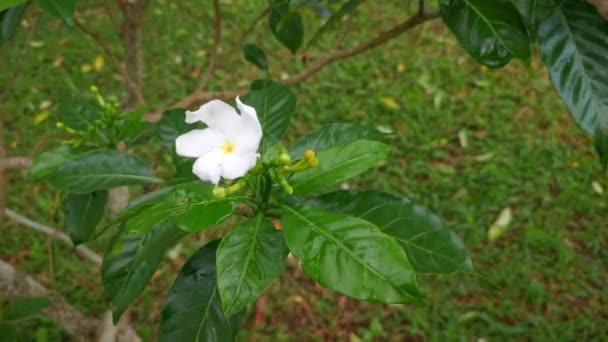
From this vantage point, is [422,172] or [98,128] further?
[422,172]

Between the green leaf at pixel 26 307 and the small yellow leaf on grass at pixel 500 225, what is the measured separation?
6.46ft

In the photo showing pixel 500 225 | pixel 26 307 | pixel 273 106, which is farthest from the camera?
pixel 500 225

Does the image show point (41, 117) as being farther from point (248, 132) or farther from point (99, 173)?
point (248, 132)

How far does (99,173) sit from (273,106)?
380 millimetres

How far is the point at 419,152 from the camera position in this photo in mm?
3156

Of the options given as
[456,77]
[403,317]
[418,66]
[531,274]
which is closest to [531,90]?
[456,77]

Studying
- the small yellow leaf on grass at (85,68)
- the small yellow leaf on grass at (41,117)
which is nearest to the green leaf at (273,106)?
the small yellow leaf on grass at (41,117)

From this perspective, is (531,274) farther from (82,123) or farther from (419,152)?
(82,123)

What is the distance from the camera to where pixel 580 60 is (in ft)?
3.16

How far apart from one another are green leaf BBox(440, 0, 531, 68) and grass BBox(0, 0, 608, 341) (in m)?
1.08

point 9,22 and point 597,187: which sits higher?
point 9,22

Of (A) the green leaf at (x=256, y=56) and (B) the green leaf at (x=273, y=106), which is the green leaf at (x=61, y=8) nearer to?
(B) the green leaf at (x=273, y=106)

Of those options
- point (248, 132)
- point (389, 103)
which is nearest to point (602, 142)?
point (248, 132)

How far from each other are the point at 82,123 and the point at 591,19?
113 centimetres
